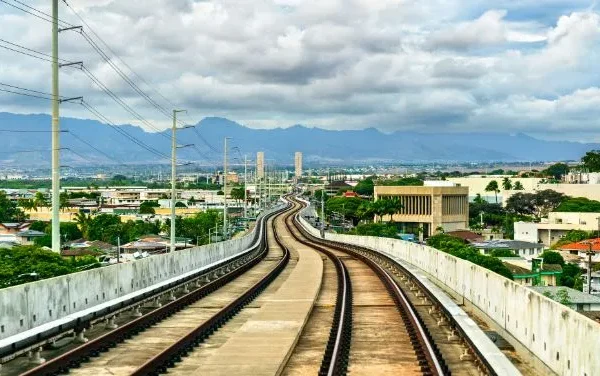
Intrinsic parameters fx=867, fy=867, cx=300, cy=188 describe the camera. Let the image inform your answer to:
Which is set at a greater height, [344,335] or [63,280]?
[63,280]

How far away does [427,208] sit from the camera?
587 ft

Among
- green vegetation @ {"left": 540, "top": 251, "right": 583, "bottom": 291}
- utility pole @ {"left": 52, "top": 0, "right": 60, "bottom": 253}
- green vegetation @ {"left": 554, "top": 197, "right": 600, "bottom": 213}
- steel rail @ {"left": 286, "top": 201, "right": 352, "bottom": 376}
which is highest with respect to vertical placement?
utility pole @ {"left": 52, "top": 0, "right": 60, "bottom": 253}

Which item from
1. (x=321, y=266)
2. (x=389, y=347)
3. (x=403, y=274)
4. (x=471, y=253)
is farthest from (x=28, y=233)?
(x=389, y=347)

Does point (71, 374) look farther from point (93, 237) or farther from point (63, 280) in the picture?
point (93, 237)

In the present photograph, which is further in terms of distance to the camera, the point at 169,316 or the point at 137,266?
the point at 137,266

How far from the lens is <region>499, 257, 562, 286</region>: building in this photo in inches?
3214

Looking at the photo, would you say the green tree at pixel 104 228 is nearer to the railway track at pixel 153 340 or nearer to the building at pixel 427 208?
the building at pixel 427 208

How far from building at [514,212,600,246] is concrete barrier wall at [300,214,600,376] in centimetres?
12148

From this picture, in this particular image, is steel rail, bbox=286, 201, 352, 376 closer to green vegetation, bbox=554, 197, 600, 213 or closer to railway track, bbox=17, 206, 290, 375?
railway track, bbox=17, 206, 290, 375

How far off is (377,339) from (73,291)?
7.23 meters

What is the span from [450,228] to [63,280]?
540 feet

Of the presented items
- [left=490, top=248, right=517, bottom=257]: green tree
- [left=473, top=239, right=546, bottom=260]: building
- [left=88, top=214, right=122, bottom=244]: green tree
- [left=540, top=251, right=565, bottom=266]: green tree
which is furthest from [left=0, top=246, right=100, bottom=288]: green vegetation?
[left=88, top=214, right=122, bottom=244]: green tree

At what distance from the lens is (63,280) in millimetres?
19688

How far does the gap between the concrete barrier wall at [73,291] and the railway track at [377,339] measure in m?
6.06
